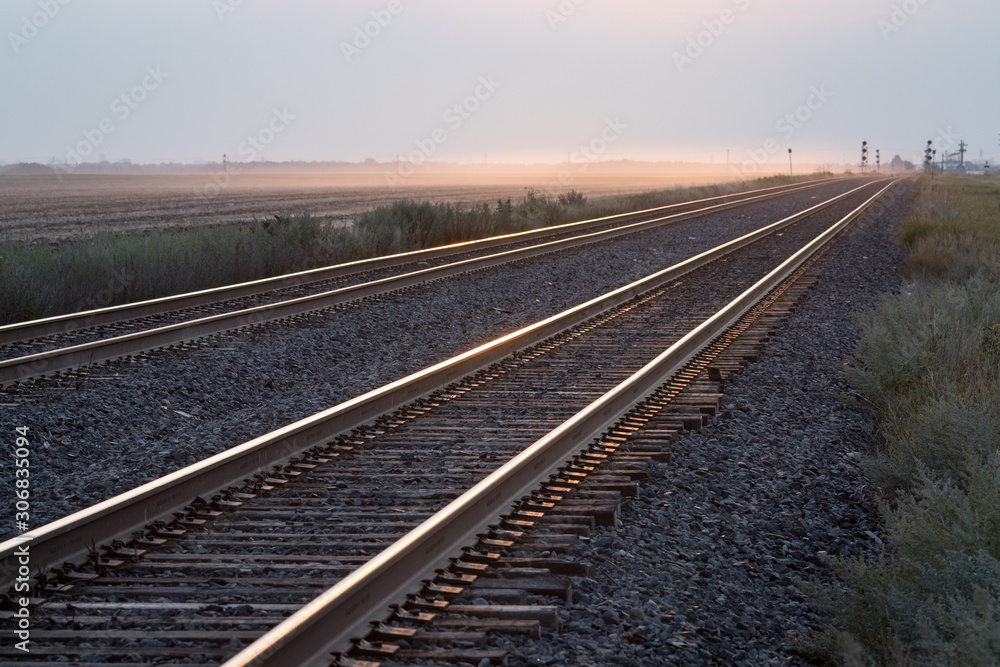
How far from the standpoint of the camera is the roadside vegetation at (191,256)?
14.5 m

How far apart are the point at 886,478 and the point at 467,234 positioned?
2213 cm

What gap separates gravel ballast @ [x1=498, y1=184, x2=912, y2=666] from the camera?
444 cm

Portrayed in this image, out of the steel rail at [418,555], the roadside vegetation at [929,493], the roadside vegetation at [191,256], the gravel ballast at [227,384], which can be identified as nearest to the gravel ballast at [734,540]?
the roadside vegetation at [929,493]

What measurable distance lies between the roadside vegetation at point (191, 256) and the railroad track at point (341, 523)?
807cm

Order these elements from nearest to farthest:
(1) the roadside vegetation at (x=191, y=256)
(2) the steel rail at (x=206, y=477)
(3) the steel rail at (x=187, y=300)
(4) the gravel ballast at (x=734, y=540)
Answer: (4) the gravel ballast at (x=734, y=540) → (2) the steel rail at (x=206, y=477) → (3) the steel rail at (x=187, y=300) → (1) the roadside vegetation at (x=191, y=256)

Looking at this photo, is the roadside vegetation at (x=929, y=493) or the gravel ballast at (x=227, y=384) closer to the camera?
the roadside vegetation at (x=929, y=493)

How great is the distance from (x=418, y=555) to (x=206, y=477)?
1880mm

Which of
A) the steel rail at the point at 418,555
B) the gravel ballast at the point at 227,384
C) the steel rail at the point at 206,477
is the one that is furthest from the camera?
the gravel ballast at the point at 227,384

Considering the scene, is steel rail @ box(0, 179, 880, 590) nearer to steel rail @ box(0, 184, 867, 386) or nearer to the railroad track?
the railroad track

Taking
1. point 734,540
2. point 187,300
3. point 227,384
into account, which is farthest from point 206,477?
point 187,300

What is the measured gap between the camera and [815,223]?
34.0 metres

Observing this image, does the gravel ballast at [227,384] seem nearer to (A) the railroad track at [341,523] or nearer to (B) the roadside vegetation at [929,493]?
(A) the railroad track at [341,523]

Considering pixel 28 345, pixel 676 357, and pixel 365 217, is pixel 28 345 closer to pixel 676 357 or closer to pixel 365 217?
pixel 676 357

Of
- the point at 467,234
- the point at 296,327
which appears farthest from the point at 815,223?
the point at 296,327
